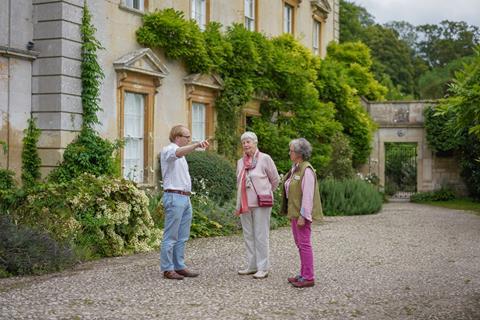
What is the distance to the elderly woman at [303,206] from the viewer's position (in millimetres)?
7453

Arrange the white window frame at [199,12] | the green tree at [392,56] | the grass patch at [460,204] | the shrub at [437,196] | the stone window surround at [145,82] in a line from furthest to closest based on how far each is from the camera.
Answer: the green tree at [392,56], the shrub at [437,196], the grass patch at [460,204], the white window frame at [199,12], the stone window surround at [145,82]

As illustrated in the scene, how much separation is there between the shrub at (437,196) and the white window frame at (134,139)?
13.8 meters

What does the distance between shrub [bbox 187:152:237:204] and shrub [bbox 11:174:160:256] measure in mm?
3531

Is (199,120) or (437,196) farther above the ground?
(199,120)

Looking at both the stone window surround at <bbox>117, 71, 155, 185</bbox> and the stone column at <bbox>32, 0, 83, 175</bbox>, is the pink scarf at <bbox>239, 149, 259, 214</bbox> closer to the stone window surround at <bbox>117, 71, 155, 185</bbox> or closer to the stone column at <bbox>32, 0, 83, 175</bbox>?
the stone column at <bbox>32, 0, 83, 175</bbox>

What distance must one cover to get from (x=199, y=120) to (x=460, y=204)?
11.2 m

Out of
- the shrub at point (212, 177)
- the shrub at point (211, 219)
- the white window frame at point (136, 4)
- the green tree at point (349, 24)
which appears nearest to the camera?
the shrub at point (211, 219)

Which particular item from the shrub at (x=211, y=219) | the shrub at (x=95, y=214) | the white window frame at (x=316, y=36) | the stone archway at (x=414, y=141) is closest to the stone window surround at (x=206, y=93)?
the shrub at (x=211, y=219)

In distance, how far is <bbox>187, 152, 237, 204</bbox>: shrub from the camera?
1413 cm

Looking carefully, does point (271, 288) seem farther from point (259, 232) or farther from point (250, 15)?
point (250, 15)

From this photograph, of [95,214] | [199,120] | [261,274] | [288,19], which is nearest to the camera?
[261,274]

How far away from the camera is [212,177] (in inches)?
564

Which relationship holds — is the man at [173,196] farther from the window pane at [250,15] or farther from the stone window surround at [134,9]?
the window pane at [250,15]

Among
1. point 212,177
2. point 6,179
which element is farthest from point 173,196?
point 212,177
